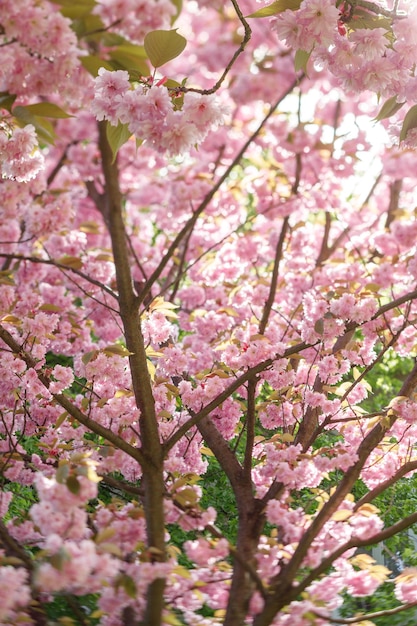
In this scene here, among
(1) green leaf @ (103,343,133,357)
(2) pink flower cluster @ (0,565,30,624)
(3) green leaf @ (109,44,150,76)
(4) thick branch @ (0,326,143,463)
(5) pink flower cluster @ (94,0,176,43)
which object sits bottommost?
(2) pink flower cluster @ (0,565,30,624)

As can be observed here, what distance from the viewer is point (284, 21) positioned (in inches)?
79.2

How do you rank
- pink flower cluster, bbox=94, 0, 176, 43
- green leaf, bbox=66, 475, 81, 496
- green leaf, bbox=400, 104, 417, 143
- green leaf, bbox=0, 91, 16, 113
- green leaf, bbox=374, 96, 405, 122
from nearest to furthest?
green leaf, bbox=66, 475, 81, 496 → green leaf, bbox=400, 104, 417, 143 → green leaf, bbox=374, 96, 405, 122 → green leaf, bbox=0, 91, 16, 113 → pink flower cluster, bbox=94, 0, 176, 43

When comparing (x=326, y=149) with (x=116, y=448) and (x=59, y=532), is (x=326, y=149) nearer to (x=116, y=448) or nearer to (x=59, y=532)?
(x=116, y=448)

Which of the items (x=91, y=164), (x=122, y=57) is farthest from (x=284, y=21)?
(x=91, y=164)

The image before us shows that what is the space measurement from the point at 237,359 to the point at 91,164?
3.05 metres

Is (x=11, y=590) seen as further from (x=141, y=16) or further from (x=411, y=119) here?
(x=141, y=16)

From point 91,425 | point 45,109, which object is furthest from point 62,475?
point 45,109

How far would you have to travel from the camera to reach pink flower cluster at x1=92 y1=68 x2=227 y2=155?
1.99m

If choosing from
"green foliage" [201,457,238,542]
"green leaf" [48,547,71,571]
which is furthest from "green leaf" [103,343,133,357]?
"green foliage" [201,457,238,542]

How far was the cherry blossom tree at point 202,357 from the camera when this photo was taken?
2.01 m

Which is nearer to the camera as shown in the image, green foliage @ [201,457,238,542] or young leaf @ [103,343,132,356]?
young leaf @ [103,343,132,356]

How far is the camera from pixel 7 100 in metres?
3.34

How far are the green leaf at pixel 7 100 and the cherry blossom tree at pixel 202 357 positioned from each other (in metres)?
0.09

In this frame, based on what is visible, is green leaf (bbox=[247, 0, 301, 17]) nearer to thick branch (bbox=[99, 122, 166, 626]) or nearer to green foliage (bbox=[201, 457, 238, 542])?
thick branch (bbox=[99, 122, 166, 626])
